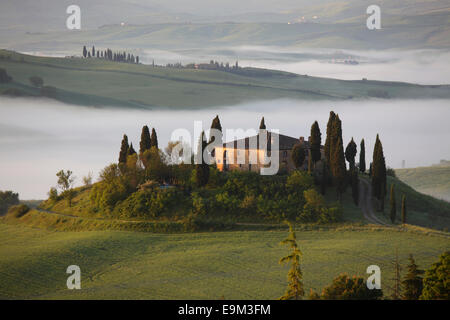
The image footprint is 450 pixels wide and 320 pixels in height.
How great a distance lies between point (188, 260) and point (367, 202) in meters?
29.9

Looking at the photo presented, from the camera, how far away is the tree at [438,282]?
1594 inches

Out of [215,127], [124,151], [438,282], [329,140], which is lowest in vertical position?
[438,282]

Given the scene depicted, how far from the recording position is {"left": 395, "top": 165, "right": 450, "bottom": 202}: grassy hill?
16366 cm

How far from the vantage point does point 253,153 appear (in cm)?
7969

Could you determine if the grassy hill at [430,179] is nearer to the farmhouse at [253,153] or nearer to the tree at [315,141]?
the tree at [315,141]

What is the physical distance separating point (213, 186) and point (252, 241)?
Answer: 14.1 meters

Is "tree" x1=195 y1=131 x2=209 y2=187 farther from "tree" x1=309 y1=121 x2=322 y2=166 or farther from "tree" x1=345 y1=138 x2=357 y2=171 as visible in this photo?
"tree" x1=345 y1=138 x2=357 y2=171

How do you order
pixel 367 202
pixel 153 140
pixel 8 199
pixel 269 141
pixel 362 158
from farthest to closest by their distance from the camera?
pixel 8 199, pixel 362 158, pixel 153 140, pixel 269 141, pixel 367 202

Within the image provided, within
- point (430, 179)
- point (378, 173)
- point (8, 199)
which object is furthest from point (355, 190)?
point (430, 179)

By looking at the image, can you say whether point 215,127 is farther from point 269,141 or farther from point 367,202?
point 367,202

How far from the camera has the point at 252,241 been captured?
204 feet

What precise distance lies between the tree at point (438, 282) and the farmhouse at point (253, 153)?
121ft
